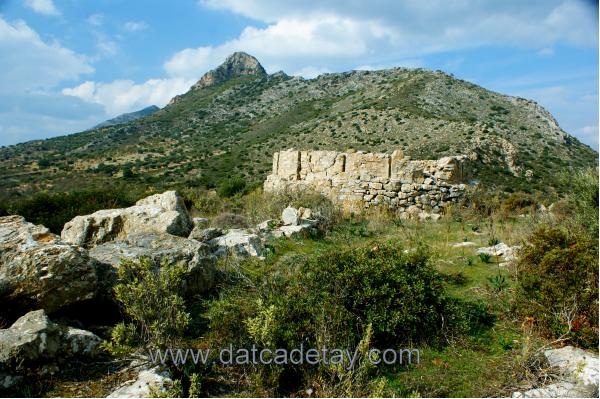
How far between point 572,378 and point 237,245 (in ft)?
18.1

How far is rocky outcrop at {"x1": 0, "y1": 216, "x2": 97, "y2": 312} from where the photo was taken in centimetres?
475

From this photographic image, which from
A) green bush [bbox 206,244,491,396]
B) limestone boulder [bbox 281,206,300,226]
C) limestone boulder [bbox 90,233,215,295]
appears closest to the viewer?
Result: green bush [bbox 206,244,491,396]

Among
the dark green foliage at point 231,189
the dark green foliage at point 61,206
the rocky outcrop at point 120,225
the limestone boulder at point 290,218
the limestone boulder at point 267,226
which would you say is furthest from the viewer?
the dark green foliage at point 231,189

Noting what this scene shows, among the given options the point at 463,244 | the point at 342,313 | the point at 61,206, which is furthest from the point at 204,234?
the point at 61,206

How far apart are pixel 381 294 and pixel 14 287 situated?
395 cm

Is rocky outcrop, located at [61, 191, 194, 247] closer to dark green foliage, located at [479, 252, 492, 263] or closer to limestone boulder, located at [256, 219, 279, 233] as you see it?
limestone boulder, located at [256, 219, 279, 233]

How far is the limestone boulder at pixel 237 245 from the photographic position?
316 inches

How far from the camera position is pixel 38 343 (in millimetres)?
4023

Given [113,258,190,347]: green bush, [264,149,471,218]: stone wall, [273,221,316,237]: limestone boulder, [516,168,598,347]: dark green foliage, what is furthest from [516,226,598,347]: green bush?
[264,149,471,218]: stone wall

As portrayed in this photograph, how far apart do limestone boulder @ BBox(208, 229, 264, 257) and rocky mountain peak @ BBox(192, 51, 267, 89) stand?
7817cm

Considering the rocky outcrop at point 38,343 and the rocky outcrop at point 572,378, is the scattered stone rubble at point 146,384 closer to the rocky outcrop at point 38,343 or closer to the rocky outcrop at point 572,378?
the rocky outcrop at point 38,343

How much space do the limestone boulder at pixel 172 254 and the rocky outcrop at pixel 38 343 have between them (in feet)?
4.79

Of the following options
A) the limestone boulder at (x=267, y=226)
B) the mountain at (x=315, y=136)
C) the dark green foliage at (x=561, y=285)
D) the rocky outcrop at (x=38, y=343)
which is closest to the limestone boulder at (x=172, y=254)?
the rocky outcrop at (x=38, y=343)

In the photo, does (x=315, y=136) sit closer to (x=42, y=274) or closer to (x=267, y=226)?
(x=267, y=226)
